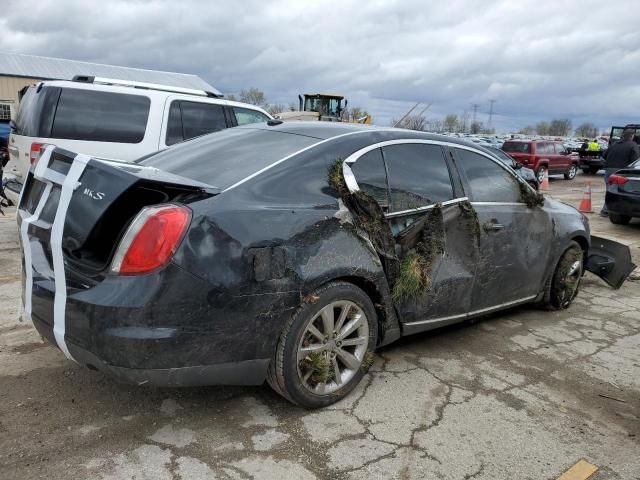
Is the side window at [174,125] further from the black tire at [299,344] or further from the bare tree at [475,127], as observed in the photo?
the bare tree at [475,127]

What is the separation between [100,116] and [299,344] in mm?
4999

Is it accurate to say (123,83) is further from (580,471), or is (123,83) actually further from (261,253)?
(580,471)

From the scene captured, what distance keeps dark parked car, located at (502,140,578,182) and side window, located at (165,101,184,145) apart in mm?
16816

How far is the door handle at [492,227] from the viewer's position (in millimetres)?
4082

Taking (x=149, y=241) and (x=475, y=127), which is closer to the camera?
(x=149, y=241)

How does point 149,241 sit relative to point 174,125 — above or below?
below

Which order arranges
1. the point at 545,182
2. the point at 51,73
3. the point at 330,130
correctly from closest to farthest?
1. the point at 330,130
2. the point at 545,182
3. the point at 51,73

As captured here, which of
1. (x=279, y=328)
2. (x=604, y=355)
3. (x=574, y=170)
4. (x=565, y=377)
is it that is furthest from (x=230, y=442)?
(x=574, y=170)

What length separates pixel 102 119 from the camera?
267 inches

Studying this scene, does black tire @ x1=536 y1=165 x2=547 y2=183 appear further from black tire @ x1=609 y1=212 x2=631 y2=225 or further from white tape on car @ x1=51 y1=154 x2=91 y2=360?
white tape on car @ x1=51 y1=154 x2=91 y2=360

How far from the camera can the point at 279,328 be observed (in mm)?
2904

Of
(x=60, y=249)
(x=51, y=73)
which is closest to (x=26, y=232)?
(x=60, y=249)

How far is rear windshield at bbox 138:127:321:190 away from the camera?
3.18m

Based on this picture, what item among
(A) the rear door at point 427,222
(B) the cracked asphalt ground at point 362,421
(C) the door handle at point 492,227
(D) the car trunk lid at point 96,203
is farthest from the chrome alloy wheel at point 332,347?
(C) the door handle at point 492,227
